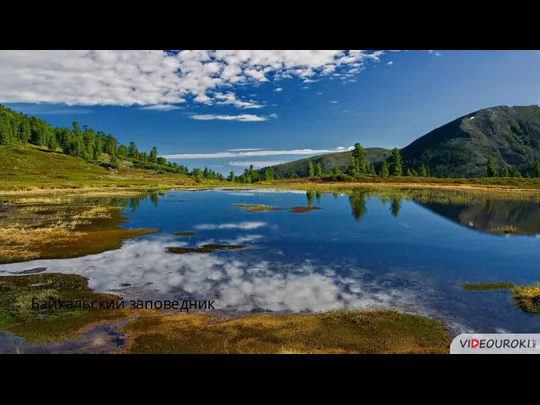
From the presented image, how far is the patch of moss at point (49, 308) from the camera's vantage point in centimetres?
1666

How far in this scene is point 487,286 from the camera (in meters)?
23.9

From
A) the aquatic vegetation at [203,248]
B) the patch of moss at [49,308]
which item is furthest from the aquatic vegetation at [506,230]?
the patch of moss at [49,308]

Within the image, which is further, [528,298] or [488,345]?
[528,298]

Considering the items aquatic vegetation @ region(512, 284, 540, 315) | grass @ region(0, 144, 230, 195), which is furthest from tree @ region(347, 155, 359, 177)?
aquatic vegetation @ region(512, 284, 540, 315)

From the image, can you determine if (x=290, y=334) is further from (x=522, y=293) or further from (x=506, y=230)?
(x=506, y=230)

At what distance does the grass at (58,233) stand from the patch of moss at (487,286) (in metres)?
30.9

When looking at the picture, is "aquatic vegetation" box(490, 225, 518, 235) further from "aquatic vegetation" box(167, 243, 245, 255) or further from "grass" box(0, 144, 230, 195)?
"grass" box(0, 144, 230, 195)

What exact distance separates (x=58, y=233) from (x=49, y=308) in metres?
24.8

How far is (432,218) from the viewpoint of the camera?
5709cm

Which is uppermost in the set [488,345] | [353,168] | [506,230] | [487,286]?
[353,168]

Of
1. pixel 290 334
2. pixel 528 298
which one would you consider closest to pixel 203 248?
pixel 290 334

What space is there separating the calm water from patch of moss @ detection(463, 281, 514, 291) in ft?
2.01

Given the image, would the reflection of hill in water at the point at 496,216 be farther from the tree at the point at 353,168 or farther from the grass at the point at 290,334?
the tree at the point at 353,168
